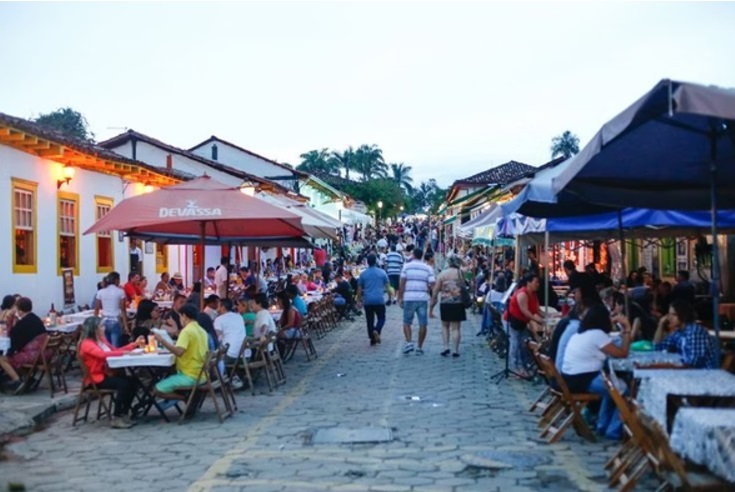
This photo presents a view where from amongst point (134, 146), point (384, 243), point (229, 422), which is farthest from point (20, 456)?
point (384, 243)

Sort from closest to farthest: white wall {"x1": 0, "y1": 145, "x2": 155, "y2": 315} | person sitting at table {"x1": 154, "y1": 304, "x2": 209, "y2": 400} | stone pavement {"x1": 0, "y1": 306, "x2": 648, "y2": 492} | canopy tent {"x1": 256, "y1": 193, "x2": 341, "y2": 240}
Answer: stone pavement {"x1": 0, "y1": 306, "x2": 648, "y2": 492}, person sitting at table {"x1": 154, "y1": 304, "x2": 209, "y2": 400}, white wall {"x1": 0, "y1": 145, "x2": 155, "y2": 315}, canopy tent {"x1": 256, "y1": 193, "x2": 341, "y2": 240}

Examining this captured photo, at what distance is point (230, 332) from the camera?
38.8ft

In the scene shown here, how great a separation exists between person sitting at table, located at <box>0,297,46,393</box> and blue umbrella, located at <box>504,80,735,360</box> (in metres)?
6.69

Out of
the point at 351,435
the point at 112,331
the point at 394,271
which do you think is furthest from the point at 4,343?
the point at 394,271

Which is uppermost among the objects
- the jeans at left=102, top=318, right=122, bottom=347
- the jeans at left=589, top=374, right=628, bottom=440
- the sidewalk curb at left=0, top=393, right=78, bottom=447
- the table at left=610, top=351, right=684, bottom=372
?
the table at left=610, top=351, right=684, bottom=372

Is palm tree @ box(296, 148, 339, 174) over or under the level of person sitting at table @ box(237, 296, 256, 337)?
over

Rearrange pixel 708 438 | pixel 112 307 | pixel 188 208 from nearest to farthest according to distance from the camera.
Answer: pixel 708 438
pixel 188 208
pixel 112 307

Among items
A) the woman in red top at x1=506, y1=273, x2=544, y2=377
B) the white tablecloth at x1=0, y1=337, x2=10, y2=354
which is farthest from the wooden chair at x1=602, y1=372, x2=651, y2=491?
the white tablecloth at x1=0, y1=337, x2=10, y2=354

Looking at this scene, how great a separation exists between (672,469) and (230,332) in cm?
727

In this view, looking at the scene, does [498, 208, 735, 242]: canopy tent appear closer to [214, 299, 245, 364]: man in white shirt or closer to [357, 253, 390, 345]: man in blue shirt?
[357, 253, 390, 345]: man in blue shirt

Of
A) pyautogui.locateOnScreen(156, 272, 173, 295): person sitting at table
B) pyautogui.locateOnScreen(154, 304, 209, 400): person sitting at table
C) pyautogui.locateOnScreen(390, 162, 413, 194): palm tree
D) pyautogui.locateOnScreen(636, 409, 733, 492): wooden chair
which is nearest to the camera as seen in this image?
pyautogui.locateOnScreen(636, 409, 733, 492): wooden chair

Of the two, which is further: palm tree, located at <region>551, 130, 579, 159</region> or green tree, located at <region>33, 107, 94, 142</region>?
palm tree, located at <region>551, 130, 579, 159</region>

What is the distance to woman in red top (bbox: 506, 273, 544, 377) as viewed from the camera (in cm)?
1238

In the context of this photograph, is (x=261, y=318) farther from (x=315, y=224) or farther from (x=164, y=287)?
(x=164, y=287)
